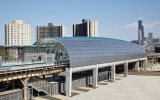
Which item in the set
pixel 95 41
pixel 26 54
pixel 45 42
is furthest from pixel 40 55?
pixel 95 41

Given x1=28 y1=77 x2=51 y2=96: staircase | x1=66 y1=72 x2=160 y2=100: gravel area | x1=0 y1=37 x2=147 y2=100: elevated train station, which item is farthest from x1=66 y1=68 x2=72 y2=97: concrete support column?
x1=28 y1=77 x2=51 y2=96: staircase

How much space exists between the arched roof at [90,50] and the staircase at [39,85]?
24.5 feet

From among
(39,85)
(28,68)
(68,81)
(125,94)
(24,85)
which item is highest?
(28,68)

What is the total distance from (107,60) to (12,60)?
31.0 meters

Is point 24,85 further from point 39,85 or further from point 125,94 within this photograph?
point 125,94

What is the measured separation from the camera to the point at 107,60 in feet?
195

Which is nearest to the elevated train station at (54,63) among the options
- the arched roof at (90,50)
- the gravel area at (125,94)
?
the arched roof at (90,50)

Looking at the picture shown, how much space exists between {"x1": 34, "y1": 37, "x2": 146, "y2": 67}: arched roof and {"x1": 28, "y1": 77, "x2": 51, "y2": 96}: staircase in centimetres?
746

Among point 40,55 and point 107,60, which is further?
point 107,60

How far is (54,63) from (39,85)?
18.8ft

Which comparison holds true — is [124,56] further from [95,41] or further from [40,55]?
[40,55]

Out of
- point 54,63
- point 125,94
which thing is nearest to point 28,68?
point 54,63

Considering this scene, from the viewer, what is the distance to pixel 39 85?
135 feet

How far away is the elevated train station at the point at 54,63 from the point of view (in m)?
35.8
